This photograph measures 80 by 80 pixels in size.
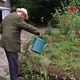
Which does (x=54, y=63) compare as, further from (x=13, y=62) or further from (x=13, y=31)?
(x=13, y=31)

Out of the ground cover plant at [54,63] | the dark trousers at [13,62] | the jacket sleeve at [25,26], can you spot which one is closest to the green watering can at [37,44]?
the ground cover plant at [54,63]

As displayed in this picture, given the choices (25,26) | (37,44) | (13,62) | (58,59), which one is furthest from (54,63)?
(25,26)

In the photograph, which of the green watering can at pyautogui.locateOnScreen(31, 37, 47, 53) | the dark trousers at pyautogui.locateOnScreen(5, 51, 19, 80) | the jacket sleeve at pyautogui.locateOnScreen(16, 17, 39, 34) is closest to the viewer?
the jacket sleeve at pyautogui.locateOnScreen(16, 17, 39, 34)

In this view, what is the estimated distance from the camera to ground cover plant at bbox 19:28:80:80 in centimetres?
656

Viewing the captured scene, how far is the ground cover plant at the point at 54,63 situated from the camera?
6562 millimetres

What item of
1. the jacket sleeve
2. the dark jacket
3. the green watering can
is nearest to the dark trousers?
the dark jacket

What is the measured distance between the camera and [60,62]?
23.2 ft

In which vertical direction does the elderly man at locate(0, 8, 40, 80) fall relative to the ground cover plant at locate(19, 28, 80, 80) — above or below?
above

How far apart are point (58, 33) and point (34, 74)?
381cm

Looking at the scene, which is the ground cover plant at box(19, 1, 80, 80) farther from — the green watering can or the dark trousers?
the dark trousers

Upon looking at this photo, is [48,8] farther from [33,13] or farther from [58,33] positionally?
[58,33]

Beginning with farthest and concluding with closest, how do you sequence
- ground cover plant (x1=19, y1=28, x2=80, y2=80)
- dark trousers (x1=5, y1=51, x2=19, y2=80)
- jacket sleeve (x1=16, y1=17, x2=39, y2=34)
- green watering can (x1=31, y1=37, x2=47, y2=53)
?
green watering can (x1=31, y1=37, x2=47, y2=53), dark trousers (x1=5, y1=51, x2=19, y2=80), jacket sleeve (x1=16, y1=17, x2=39, y2=34), ground cover plant (x1=19, y1=28, x2=80, y2=80)

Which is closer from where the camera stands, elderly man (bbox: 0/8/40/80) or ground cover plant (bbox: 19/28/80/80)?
ground cover plant (bbox: 19/28/80/80)

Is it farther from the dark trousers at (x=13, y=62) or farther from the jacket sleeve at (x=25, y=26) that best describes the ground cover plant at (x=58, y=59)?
the jacket sleeve at (x=25, y=26)
